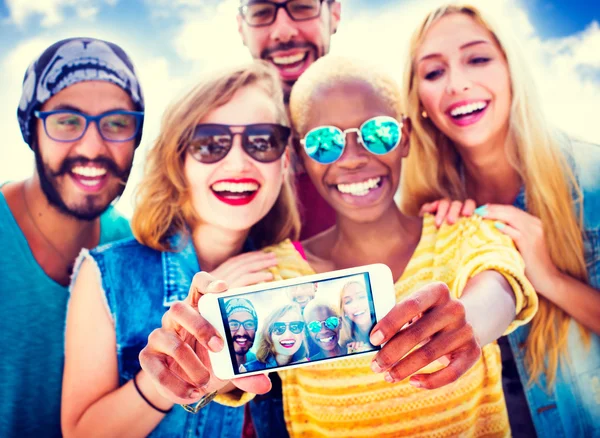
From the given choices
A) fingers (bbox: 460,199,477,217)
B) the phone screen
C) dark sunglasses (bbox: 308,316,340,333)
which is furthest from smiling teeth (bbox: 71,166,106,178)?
fingers (bbox: 460,199,477,217)

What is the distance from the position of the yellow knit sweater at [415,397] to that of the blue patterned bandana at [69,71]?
1339 millimetres

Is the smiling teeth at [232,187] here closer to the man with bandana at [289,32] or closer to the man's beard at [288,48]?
the man with bandana at [289,32]

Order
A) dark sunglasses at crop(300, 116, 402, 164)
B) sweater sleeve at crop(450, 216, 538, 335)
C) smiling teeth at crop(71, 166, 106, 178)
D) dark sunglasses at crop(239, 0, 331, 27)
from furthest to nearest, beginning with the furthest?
dark sunglasses at crop(239, 0, 331, 27)
smiling teeth at crop(71, 166, 106, 178)
dark sunglasses at crop(300, 116, 402, 164)
sweater sleeve at crop(450, 216, 538, 335)

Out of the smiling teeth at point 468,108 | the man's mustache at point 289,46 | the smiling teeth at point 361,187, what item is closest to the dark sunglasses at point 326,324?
the smiling teeth at point 361,187

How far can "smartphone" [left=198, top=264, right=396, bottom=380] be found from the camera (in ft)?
4.29

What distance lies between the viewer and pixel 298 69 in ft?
7.64

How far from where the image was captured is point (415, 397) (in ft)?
5.78

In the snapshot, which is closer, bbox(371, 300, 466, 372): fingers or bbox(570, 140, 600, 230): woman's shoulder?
bbox(371, 300, 466, 372): fingers

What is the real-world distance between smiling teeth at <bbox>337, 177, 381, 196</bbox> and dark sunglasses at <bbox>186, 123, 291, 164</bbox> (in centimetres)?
30

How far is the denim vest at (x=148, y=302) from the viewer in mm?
1891

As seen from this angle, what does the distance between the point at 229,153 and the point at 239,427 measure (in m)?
1.03

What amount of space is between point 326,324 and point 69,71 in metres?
1.49

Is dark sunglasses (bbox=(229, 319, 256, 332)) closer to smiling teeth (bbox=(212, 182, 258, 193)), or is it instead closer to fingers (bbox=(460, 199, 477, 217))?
smiling teeth (bbox=(212, 182, 258, 193))

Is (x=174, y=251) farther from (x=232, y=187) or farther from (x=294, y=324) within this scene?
(x=294, y=324)
